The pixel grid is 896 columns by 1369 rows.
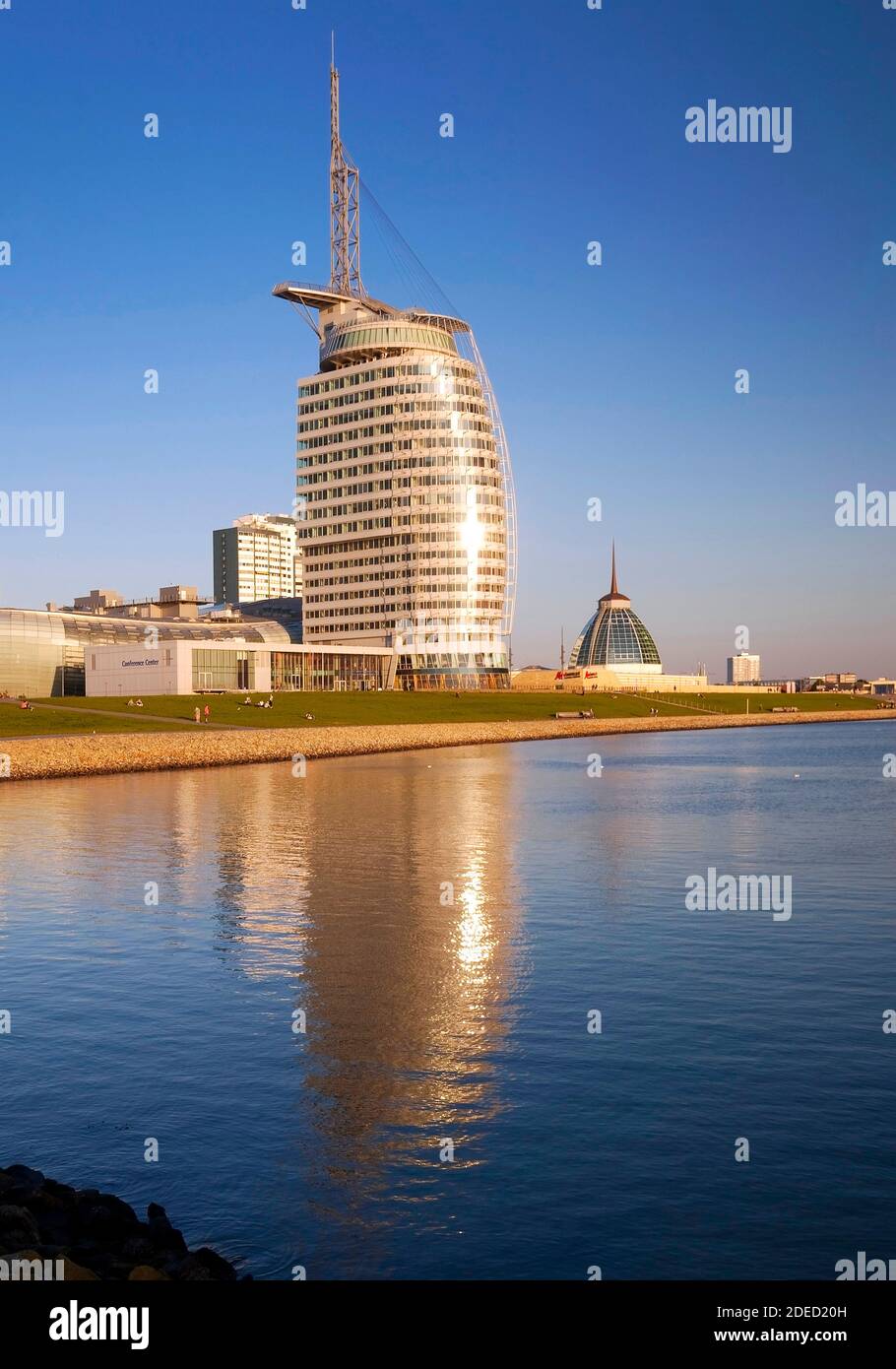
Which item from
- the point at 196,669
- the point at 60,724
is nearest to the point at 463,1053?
the point at 60,724

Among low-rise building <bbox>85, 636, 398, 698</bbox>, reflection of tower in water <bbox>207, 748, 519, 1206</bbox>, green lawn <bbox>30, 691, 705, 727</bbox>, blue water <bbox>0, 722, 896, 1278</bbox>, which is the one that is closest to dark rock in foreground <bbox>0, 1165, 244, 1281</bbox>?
blue water <bbox>0, 722, 896, 1278</bbox>

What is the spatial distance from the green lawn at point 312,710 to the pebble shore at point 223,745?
21.6ft

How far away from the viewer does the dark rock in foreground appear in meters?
10.0

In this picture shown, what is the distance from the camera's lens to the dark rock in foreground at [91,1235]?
10023mm

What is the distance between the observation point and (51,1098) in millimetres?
15852

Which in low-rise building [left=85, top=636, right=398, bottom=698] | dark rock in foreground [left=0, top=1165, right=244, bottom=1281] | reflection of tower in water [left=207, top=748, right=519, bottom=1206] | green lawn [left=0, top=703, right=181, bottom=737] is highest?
low-rise building [left=85, top=636, right=398, bottom=698]

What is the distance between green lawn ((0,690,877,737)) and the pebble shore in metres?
6.57

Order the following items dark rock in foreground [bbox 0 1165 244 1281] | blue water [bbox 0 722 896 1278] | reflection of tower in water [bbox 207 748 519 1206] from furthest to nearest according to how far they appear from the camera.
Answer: reflection of tower in water [bbox 207 748 519 1206]
blue water [bbox 0 722 896 1278]
dark rock in foreground [bbox 0 1165 244 1281]

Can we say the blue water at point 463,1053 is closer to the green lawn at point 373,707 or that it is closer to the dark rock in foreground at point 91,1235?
the dark rock in foreground at point 91,1235

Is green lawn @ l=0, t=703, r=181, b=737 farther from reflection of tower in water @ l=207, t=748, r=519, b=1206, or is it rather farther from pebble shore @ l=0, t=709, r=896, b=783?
reflection of tower in water @ l=207, t=748, r=519, b=1206

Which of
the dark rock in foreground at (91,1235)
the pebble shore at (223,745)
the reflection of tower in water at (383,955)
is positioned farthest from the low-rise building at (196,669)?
the dark rock in foreground at (91,1235)

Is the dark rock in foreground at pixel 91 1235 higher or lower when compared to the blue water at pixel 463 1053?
higher

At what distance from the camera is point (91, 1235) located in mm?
11141
